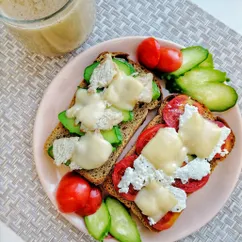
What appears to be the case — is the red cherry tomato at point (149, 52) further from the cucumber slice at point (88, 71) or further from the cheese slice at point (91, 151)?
the cheese slice at point (91, 151)

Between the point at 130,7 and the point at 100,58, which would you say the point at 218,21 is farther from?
the point at 100,58

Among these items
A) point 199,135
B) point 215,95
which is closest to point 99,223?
point 199,135

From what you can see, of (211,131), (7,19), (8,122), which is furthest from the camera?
(8,122)

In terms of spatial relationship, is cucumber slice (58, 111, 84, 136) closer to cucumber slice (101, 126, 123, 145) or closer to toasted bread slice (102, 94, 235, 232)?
cucumber slice (101, 126, 123, 145)

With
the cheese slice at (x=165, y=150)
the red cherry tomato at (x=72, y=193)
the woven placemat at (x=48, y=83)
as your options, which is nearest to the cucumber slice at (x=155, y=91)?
the cheese slice at (x=165, y=150)

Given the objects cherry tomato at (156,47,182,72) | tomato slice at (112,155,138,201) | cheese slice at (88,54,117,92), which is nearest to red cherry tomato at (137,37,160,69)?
cherry tomato at (156,47,182,72)

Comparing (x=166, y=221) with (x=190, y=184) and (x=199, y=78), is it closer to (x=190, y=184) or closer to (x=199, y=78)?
(x=190, y=184)

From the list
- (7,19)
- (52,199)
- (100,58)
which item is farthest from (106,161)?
(7,19)
